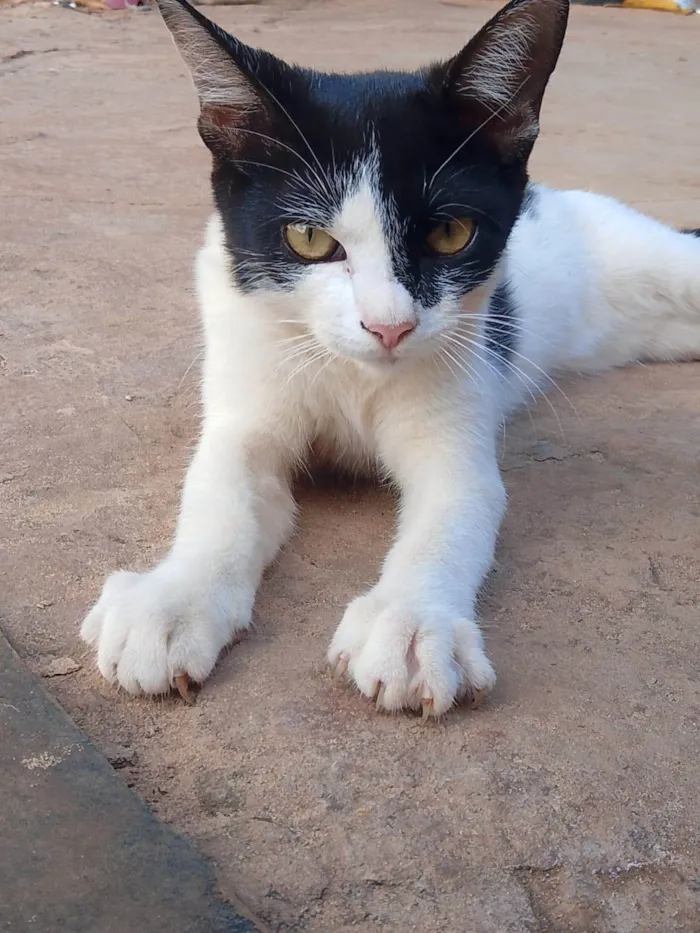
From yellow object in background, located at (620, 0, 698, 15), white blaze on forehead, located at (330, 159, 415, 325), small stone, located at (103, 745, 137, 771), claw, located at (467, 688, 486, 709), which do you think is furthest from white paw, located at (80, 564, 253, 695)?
yellow object in background, located at (620, 0, 698, 15)

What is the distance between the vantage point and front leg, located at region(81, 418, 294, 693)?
57.8 inches

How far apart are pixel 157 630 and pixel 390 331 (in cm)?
57

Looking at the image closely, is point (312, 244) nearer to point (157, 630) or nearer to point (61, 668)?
point (157, 630)

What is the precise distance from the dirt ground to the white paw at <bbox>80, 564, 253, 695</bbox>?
4 cm

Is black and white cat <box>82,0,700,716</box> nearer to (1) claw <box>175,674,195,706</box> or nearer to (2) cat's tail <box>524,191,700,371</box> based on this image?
(1) claw <box>175,674,195,706</box>

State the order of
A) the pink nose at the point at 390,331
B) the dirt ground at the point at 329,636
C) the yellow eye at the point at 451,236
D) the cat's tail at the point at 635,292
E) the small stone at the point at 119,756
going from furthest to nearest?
the cat's tail at the point at 635,292
the yellow eye at the point at 451,236
the pink nose at the point at 390,331
the small stone at the point at 119,756
the dirt ground at the point at 329,636

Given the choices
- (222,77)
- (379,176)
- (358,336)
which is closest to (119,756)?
(358,336)

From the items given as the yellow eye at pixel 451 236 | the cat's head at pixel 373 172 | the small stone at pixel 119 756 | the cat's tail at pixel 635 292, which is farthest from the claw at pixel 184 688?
the cat's tail at pixel 635 292

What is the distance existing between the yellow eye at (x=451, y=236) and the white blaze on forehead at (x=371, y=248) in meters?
0.09

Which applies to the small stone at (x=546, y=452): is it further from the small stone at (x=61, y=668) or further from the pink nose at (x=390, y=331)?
the small stone at (x=61, y=668)

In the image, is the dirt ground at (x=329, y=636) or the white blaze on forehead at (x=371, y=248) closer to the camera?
the dirt ground at (x=329, y=636)

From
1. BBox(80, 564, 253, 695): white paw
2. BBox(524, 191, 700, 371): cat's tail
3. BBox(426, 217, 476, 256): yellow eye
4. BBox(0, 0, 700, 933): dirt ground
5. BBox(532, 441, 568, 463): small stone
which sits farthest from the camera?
BBox(524, 191, 700, 371): cat's tail

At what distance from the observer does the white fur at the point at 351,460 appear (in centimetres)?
147

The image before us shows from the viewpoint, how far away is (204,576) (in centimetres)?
164
